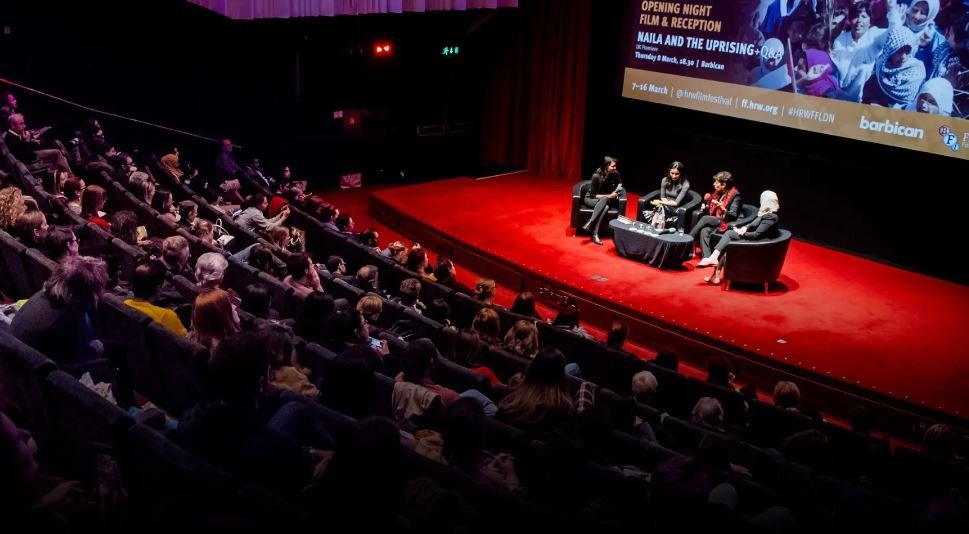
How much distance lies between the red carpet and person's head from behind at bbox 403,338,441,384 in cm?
360

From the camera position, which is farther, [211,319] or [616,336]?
[616,336]

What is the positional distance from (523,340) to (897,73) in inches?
201

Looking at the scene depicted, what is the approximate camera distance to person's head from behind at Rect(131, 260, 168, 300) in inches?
153

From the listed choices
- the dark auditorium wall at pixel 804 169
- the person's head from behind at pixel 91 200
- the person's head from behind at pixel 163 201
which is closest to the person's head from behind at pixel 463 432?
the person's head from behind at pixel 91 200

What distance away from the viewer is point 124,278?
500 cm

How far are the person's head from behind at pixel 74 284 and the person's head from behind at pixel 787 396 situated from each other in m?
3.45

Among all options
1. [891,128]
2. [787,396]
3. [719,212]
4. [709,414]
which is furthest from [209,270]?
[891,128]

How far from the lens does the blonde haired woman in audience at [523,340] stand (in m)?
4.87

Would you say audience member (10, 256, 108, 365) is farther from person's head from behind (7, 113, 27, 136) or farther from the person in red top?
person's head from behind (7, 113, 27, 136)

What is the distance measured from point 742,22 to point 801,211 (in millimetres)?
2070

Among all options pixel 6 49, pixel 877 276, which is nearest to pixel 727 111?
pixel 877 276

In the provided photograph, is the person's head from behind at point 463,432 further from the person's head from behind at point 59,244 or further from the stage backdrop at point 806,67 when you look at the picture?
the stage backdrop at point 806,67

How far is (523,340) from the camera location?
4.88m

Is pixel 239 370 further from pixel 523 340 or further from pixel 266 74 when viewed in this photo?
pixel 266 74
